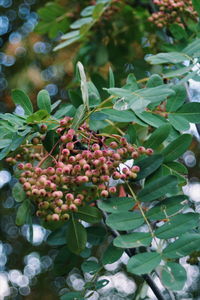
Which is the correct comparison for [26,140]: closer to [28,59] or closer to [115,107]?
[115,107]

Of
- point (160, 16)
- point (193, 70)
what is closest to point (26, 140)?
point (193, 70)

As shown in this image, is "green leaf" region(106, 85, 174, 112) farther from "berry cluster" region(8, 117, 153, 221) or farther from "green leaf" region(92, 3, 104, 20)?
"green leaf" region(92, 3, 104, 20)

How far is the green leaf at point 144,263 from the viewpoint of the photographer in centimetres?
76

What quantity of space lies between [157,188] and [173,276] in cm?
19

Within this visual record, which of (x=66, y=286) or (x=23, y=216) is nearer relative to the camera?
(x=23, y=216)

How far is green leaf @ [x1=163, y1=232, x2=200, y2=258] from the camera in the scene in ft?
2.59

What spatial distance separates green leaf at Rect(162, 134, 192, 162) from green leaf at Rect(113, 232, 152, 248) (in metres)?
0.19

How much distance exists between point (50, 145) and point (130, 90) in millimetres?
191

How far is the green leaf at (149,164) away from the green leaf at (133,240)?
0.41ft

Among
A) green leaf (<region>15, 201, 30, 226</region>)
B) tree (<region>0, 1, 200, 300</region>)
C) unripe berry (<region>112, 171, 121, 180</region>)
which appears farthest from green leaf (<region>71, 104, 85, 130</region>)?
green leaf (<region>15, 201, 30, 226</region>)

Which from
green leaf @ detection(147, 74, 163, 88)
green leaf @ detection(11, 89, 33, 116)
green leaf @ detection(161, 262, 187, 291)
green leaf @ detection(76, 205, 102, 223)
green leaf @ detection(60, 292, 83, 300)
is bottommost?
green leaf @ detection(60, 292, 83, 300)

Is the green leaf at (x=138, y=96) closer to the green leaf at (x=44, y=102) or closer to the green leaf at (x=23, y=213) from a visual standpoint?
the green leaf at (x=44, y=102)

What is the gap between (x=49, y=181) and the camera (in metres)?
0.88

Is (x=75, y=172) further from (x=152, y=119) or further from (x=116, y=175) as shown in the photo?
(x=152, y=119)
